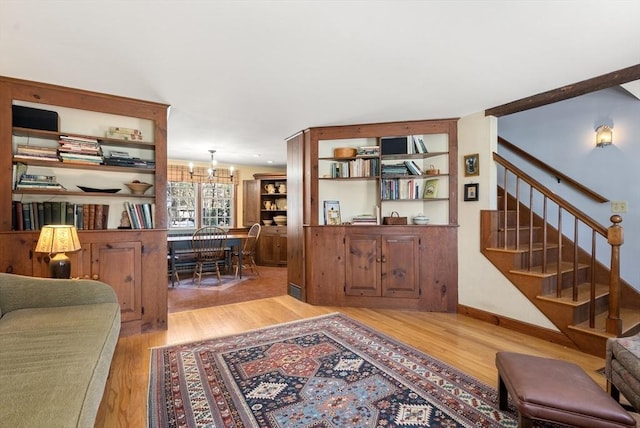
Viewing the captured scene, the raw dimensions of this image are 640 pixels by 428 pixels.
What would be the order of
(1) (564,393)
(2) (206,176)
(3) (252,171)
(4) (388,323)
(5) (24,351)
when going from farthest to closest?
(3) (252,171), (2) (206,176), (4) (388,323), (5) (24,351), (1) (564,393)

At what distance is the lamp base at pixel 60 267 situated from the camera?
238 centimetres

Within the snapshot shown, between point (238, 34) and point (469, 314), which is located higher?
point (238, 34)

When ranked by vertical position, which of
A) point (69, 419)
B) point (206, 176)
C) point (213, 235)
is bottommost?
point (69, 419)

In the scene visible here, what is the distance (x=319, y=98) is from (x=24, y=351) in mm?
2669

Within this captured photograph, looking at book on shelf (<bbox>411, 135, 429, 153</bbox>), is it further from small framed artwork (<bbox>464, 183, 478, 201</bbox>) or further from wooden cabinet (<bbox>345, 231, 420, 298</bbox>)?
wooden cabinet (<bbox>345, 231, 420, 298</bbox>)

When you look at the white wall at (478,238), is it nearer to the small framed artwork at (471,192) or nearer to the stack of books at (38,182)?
the small framed artwork at (471,192)

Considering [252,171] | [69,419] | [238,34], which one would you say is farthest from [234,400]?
[252,171]

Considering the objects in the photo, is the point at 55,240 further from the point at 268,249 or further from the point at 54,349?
the point at 268,249

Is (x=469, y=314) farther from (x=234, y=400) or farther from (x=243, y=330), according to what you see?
(x=234, y=400)

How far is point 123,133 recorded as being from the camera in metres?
2.91

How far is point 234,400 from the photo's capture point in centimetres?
181

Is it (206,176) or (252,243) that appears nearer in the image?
(252,243)

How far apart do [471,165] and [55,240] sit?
387 centimetres

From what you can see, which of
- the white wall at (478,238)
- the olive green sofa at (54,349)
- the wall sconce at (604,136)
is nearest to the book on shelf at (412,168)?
the white wall at (478,238)
